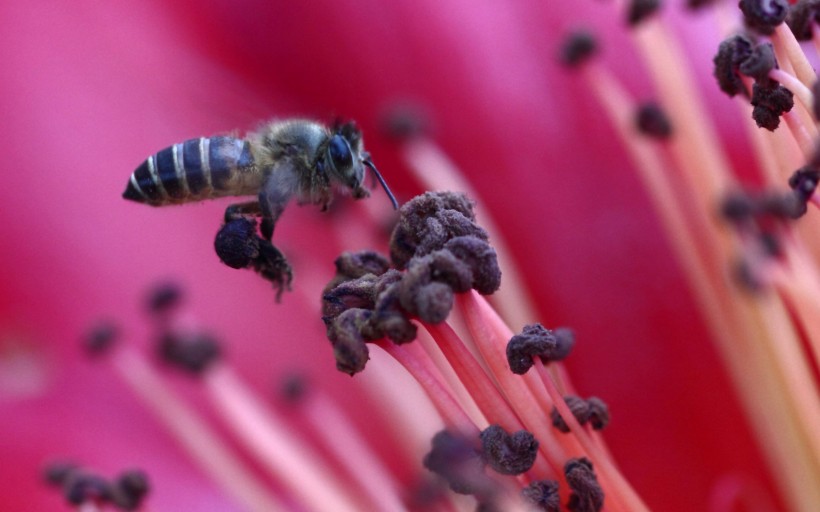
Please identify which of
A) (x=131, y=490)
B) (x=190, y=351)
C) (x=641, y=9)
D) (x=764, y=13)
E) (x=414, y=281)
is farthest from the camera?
(x=190, y=351)

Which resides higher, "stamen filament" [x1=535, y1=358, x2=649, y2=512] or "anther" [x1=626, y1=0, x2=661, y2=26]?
"anther" [x1=626, y1=0, x2=661, y2=26]

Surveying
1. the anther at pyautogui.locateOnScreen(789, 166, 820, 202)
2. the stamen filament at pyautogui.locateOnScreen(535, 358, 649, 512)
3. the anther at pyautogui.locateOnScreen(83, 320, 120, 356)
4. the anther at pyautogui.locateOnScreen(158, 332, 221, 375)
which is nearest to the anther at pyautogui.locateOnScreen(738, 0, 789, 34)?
the anther at pyautogui.locateOnScreen(789, 166, 820, 202)

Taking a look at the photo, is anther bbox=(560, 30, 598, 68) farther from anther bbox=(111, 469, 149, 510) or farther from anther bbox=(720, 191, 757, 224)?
anther bbox=(111, 469, 149, 510)

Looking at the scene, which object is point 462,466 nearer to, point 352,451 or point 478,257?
point 478,257

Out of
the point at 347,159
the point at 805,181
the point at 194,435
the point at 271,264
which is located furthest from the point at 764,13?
the point at 194,435

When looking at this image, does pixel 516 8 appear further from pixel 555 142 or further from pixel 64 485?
pixel 64 485

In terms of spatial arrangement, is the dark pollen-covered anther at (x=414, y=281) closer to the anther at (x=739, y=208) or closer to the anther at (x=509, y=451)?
the anther at (x=509, y=451)

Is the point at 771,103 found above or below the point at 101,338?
below
